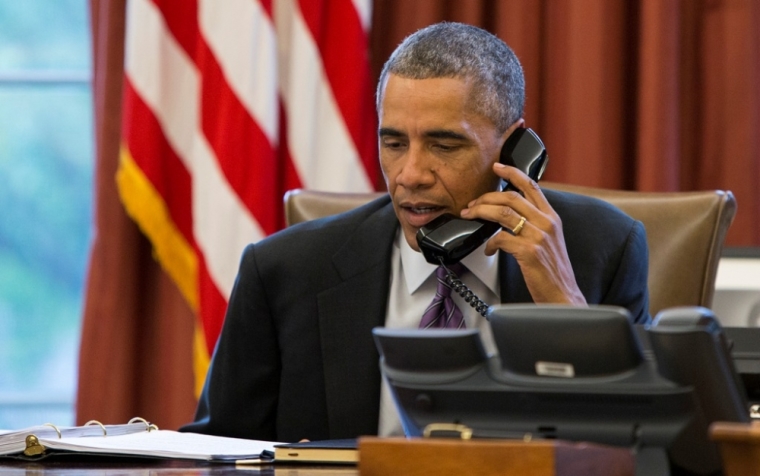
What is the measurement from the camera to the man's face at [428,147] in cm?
190

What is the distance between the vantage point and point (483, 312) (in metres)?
1.89

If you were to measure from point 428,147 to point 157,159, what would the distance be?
4.30ft

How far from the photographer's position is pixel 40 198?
11.2ft

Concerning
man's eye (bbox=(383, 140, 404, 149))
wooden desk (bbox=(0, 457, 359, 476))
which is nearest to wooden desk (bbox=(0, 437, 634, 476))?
wooden desk (bbox=(0, 457, 359, 476))

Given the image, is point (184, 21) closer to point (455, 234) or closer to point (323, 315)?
point (323, 315)

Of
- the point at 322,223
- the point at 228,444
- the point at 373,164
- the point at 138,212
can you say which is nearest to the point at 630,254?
the point at 322,223

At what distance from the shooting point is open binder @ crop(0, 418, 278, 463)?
140 centimetres

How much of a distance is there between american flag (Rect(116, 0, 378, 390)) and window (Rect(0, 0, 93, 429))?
494mm

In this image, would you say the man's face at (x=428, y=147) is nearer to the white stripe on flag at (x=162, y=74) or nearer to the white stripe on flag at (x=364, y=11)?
the white stripe on flag at (x=364, y=11)

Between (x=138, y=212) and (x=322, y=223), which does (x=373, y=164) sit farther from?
(x=322, y=223)

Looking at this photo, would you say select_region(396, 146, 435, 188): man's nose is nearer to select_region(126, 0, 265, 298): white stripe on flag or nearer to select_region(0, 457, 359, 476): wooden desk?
select_region(0, 457, 359, 476): wooden desk

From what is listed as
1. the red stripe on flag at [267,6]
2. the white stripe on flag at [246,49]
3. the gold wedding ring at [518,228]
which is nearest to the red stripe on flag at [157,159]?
the white stripe on flag at [246,49]

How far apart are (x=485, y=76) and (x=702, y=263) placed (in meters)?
0.63

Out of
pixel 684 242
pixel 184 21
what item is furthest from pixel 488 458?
pixel 184 21
